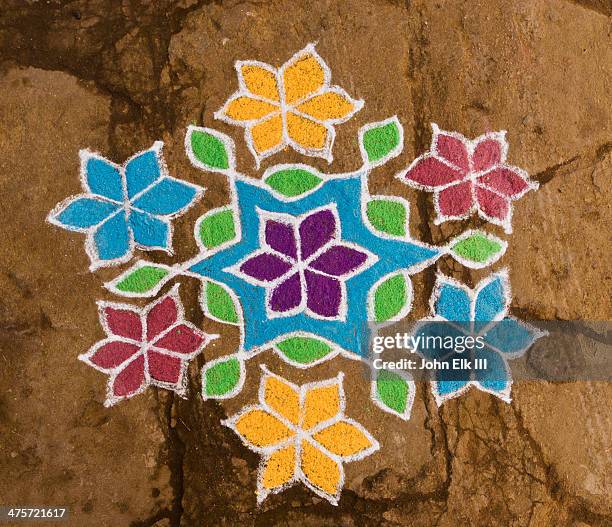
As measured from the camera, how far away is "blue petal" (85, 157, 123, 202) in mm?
2518

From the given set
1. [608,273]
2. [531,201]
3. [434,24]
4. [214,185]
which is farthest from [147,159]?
[608,273]

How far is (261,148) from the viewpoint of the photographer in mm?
2562

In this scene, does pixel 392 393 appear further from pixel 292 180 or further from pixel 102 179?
pixel 102 179

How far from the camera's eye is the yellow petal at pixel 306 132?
2.57 metres

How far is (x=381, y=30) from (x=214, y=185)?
1.09 metres

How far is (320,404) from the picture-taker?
8.37ft

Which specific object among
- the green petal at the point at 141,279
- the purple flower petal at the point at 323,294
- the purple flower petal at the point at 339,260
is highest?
the purple flower petal at the point at 339,260

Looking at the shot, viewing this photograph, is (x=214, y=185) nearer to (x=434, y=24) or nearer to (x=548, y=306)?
(x=434, y=24)

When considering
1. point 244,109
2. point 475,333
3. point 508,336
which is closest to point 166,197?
point 244,109

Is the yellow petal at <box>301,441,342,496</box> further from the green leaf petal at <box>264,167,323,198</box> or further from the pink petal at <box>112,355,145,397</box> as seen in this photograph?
the green leaf petal at <box>264,167,323,198</box>

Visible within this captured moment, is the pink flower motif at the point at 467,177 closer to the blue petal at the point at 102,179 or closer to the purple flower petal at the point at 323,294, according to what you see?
the purple flower petal at the point at 323,294

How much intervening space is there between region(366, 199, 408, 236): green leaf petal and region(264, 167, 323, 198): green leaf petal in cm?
29

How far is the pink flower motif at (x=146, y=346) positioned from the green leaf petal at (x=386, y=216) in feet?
3.08

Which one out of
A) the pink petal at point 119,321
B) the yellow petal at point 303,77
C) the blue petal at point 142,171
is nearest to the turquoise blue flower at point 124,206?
the blue petal at point 142,171
